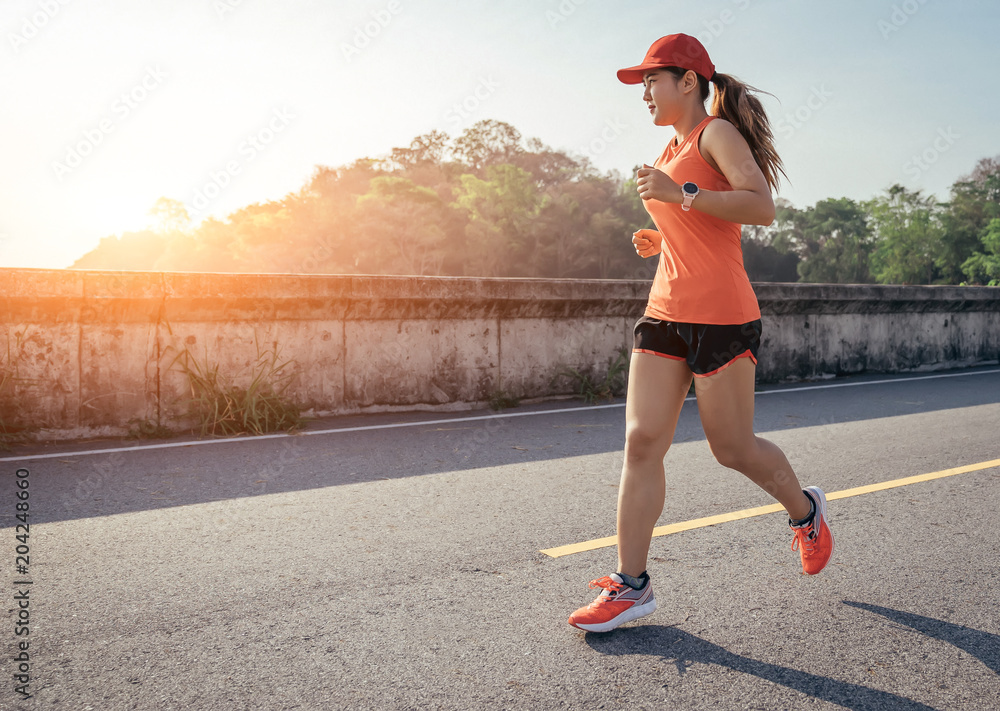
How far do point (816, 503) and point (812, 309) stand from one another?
7637mm

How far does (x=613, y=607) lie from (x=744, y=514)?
1.59 m

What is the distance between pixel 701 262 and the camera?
263 cm

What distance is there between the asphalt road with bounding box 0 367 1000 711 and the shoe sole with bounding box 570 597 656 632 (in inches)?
1.4

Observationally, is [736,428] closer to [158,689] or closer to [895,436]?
[158,689]

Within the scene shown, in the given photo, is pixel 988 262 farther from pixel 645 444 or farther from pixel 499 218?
pixel 645 444

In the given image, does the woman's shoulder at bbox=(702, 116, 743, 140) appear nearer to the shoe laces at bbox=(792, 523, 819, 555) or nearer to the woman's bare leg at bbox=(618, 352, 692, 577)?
the woman's bare leg at bbox=(618, 352, 692, 577)

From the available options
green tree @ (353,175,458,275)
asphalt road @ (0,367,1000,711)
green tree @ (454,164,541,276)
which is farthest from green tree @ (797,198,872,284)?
asphalt road @ (0,367,1000,711)

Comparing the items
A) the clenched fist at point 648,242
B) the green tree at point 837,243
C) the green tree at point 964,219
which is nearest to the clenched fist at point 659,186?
the clenched fist at point 648,242

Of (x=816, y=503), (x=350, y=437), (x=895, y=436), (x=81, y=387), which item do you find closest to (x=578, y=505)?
(x=816, y=503)

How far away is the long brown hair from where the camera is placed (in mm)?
2652

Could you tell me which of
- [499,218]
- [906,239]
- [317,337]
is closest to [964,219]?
[906,239]

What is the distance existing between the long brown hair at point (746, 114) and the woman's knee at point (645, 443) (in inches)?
36.2

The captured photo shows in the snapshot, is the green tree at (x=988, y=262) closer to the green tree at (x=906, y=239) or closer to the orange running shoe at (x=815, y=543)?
the green tree at (x=906, y=239)

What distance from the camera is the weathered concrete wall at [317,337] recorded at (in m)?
5.66
